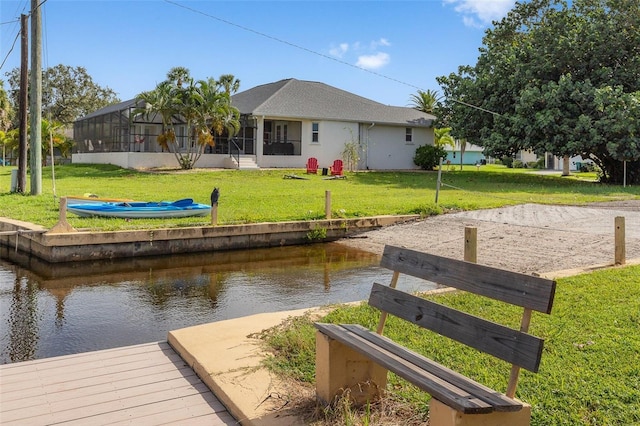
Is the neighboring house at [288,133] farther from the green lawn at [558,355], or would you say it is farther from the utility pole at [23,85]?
the green lawn at [558,355]

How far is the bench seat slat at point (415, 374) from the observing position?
265 centimetres

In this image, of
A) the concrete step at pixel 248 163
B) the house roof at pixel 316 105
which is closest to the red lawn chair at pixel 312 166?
the concrete step at pixel 248 163

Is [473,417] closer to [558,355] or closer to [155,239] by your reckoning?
[558,355]

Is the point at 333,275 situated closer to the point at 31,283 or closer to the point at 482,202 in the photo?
the point at 31,283

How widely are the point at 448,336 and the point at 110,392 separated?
2.51 m

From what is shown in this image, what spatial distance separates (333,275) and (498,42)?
29.6 meters

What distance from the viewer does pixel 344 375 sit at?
11.9ft

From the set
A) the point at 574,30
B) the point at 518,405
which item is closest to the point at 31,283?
the point at 518,405

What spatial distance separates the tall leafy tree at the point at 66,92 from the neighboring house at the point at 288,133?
2680cm

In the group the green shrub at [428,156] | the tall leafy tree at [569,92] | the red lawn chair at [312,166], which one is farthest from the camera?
the green shrub at [428,156]

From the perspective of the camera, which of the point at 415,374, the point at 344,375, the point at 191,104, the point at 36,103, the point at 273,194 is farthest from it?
the point at 191,104

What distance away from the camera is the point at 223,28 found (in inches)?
703

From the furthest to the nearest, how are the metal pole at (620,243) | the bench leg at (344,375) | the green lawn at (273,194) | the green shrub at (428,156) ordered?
the green shrub at (428,156) → the green lawn at (273,194) → the metal pole at (620,243) → the bench leg at (344,375)

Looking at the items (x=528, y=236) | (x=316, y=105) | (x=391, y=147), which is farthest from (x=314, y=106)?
(x=528, y=236)
